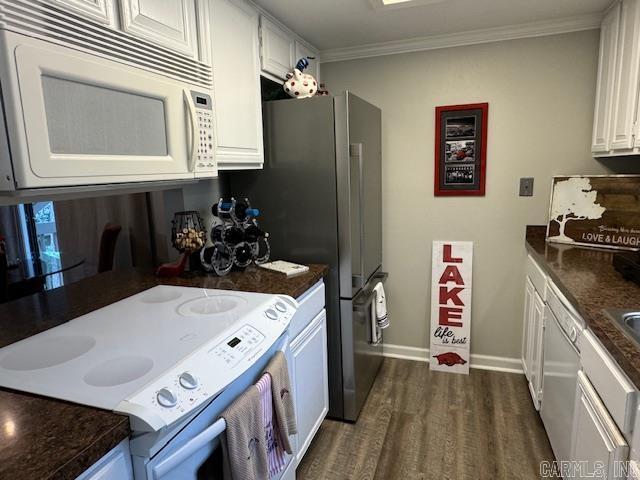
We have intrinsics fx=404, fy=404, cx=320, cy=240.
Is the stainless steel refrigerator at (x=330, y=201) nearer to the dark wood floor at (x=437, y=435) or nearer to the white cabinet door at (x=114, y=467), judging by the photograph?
the dark wood floor at (x=437, y=435)

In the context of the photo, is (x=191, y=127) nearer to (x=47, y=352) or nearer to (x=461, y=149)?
(x=47, y=352)

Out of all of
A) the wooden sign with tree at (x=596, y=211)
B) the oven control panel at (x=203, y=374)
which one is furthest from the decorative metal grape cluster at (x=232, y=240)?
the wooden sign with tree at (x=596, y=211)

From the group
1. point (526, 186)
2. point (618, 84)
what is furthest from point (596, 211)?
point (618, 84)

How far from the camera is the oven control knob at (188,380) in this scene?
0.94 m

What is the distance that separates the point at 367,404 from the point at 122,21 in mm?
2184

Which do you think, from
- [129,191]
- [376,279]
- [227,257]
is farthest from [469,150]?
[129,191]

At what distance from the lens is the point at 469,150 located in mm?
2578

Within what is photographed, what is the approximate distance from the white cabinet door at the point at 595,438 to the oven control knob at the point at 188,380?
42.7 inches

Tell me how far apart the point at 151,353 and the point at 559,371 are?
1578mm

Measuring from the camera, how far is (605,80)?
214 cm

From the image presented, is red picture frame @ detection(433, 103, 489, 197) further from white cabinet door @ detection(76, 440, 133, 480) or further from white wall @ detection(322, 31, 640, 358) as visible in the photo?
white cabinet door @ detection(76, 440, 133, 480)

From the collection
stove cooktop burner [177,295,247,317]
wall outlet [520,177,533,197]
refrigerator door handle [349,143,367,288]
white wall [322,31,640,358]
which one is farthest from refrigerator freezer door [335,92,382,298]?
wall outlet [520,177,533,197]

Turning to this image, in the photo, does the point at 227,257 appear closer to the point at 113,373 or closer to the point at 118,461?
the point at 113,373

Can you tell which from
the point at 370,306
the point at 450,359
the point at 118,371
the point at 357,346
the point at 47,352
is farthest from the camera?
the point at 450,359
